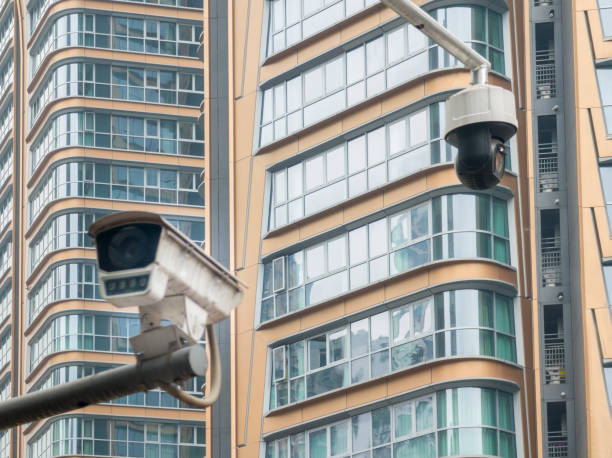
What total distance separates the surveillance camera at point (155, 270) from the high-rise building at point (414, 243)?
1405 inches

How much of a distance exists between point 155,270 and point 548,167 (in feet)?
140

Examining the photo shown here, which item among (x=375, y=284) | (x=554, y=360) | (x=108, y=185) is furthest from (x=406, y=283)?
(x=108, y=185)

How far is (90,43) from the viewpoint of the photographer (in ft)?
240

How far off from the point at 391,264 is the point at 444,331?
2.95 m

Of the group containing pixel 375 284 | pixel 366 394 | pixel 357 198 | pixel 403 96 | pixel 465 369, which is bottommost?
pixel 366 394

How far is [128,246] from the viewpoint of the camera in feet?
23.1

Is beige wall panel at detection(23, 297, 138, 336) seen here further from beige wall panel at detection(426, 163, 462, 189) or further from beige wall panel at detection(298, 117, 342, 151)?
beige wall panel at detection(426, 163, 462, 189)

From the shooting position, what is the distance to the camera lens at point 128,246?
697 centimetres

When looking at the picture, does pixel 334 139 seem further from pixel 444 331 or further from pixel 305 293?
pixel 444 331

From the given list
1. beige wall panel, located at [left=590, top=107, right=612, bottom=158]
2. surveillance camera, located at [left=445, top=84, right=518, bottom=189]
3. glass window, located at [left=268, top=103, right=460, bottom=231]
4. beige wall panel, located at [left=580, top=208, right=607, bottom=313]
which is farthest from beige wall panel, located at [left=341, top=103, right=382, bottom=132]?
surveillance camera, located at [left=445, top=84, right=518, bottom=189]

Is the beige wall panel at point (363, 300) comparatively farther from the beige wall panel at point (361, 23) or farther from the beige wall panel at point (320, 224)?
the beige wall panel at point (361, 23)

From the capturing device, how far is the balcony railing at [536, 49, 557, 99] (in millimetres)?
49562

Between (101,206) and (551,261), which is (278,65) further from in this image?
(101,206)

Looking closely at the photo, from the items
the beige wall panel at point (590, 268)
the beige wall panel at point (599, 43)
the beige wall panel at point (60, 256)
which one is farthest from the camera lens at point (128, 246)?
the beige wall panel at point (60, 256)
